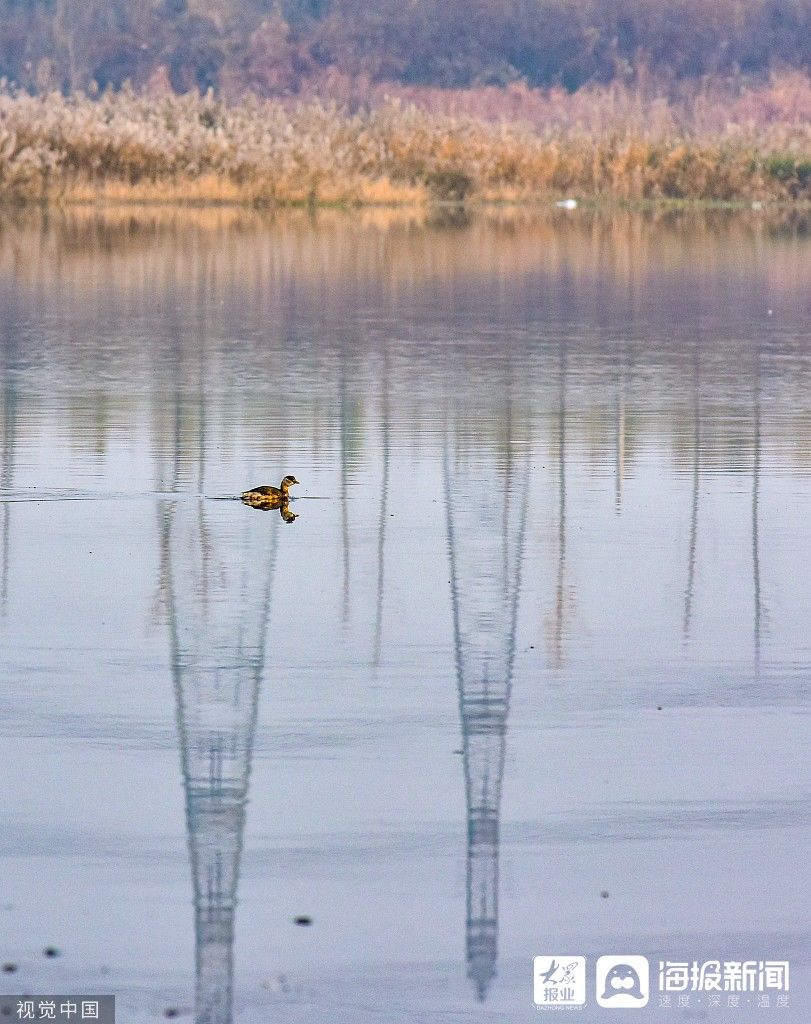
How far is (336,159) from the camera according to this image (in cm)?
4972

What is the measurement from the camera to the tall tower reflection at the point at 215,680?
6.02 m

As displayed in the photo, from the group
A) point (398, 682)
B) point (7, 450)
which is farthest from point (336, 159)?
point (398, 682)

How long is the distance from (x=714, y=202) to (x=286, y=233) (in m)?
19.0

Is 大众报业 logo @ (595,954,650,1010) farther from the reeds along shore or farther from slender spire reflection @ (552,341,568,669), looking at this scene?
the reeds along shore

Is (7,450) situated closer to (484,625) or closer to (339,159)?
(484,625)

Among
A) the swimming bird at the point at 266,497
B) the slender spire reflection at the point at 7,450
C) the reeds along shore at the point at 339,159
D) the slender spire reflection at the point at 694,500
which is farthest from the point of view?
the reeds along shore at the point at 339,159

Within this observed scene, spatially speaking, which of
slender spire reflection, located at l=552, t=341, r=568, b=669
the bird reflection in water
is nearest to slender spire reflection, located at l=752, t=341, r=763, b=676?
slender spire reflection, located at l=552, t=341, r=568, b=669

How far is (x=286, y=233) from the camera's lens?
126 feet

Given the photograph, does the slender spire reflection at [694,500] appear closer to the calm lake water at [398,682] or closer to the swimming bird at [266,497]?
the calm lake water at [398,682]

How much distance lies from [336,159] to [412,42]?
66161mm

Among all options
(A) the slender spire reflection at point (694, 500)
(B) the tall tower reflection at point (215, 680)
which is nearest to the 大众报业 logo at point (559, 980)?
(B) the tall tower reflection at point (215, 680)

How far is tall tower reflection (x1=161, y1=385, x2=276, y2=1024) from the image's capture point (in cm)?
602

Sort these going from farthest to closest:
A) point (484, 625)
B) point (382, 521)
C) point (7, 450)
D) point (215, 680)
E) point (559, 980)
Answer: point (7, 450), point (382, 521), point (484, 625), point (215, 680), point (559, 980)

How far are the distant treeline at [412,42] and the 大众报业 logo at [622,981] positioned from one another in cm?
10344
